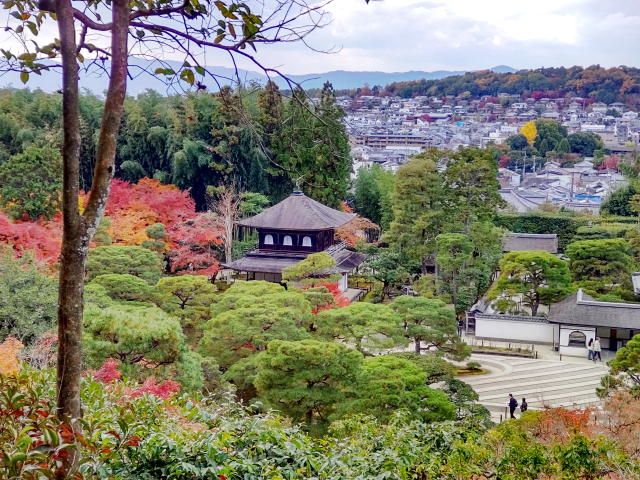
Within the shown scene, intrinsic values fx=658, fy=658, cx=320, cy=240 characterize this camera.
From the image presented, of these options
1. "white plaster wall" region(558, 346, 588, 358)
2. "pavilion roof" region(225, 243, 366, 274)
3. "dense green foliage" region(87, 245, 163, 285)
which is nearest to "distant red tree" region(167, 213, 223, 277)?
"pavilion roof" region(225, 243, 366, 274)

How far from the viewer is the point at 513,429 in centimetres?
666

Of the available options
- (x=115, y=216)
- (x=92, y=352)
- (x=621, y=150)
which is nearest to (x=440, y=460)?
(x=92, y=352)

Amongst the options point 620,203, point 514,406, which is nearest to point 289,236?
point 514,406

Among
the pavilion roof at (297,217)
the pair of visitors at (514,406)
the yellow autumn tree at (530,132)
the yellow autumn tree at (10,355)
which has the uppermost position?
the yellow autumn tree at (530,132)

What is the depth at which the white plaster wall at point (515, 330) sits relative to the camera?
778 inches

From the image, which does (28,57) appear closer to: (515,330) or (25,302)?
(25,302)

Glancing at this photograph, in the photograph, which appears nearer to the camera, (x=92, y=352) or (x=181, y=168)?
(x=92, y=352)

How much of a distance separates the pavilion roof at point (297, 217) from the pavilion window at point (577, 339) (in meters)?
8.44

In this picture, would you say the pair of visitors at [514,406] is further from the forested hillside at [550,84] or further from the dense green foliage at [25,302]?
the forested hillside at [550,84]

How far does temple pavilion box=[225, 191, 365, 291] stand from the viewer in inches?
885

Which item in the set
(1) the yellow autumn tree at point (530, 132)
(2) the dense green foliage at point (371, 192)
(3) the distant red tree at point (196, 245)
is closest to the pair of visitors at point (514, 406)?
(3) the distant red tree at point (196, 245)

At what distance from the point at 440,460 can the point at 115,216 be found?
20214 mm

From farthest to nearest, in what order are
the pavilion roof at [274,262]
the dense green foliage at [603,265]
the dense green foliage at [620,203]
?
1. the dense green foliage at [620,203]
2. the pavilion roof at [274,262]
3. the dense green foliage at [603,265]

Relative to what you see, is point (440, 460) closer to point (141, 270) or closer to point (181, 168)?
point (141, 270)
